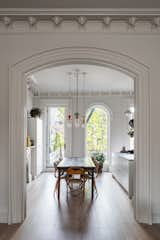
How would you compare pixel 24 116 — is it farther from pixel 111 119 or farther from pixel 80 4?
pixel 111 119

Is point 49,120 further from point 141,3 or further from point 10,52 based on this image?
point 141,3

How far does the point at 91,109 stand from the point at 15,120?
635cm

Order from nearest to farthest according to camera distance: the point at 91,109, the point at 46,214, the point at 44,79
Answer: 1. the point at 46,214
2. the point at 44,79
3. the point at 91,109

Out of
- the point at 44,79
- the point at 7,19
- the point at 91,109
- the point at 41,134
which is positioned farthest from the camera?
the point at 91,109

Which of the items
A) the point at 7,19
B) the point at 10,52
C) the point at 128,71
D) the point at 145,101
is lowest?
the point at 145,101

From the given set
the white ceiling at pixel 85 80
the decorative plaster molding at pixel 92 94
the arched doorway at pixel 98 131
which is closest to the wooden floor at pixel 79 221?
the white ceiling at pixel 85 80

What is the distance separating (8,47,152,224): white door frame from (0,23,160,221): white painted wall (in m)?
0.08

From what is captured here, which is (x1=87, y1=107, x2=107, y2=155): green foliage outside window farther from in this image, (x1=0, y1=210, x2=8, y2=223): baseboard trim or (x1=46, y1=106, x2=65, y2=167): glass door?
(x1=0, y1=210, x2=8, y2=223): baseboard trim

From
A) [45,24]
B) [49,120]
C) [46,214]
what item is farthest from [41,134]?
[45,24]

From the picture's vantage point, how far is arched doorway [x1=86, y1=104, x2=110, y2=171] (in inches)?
406

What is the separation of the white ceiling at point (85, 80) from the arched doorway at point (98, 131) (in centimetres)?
102

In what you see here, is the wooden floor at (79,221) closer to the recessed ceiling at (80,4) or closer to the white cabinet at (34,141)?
the white cabinet at (34,141)

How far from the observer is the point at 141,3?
3.77m

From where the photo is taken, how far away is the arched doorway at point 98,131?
10.3 m
